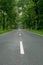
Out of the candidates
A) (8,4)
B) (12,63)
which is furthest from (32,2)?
(12,63)

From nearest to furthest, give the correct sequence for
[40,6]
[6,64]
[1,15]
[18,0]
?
[6,64] < [40,6] < [1,15] < [18,0]

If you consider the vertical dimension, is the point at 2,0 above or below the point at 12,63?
above

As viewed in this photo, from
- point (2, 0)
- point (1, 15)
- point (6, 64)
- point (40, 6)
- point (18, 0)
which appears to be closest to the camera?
point (6, 64)

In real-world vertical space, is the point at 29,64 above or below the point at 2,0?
below

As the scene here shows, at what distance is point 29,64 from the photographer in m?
6.31

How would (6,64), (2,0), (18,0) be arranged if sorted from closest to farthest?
Answer: (6,64) → (2,0) → (18,0)

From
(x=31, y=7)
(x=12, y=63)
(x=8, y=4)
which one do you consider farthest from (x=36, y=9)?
(x=12, y=63)

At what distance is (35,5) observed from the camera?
173ft

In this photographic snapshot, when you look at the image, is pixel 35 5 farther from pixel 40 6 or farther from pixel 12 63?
pixel 12 63

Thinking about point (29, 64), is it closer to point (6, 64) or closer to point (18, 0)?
point (6, 64)

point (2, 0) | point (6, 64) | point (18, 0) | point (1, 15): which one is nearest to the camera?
point (6, 64)

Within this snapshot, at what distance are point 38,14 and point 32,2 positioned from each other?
4.17 meters

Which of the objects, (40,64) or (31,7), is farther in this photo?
(31,7)

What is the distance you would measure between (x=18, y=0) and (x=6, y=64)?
2911 inches
